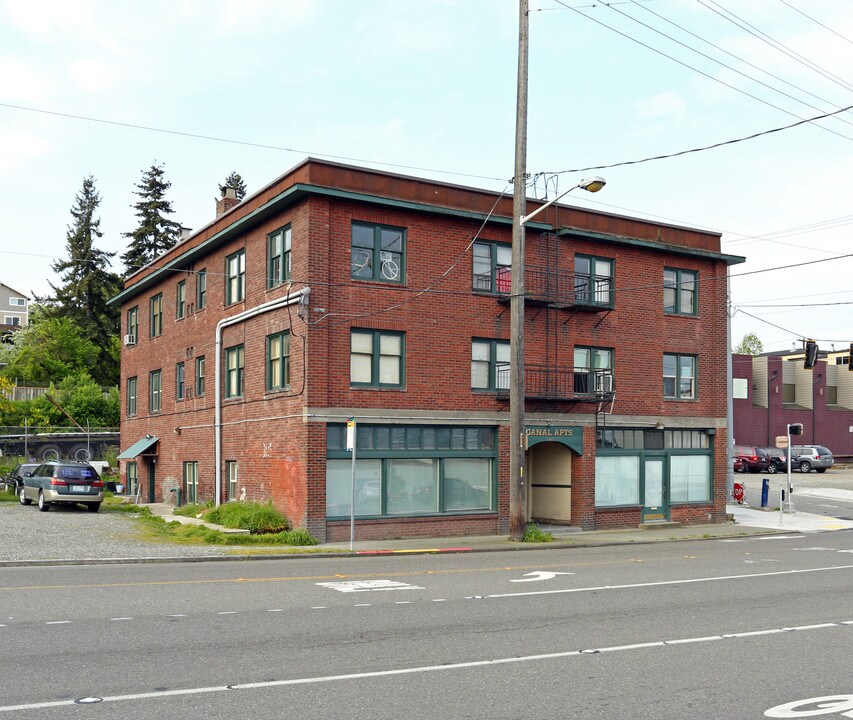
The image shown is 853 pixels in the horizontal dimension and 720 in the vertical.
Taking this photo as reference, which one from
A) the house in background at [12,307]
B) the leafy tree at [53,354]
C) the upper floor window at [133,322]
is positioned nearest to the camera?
the upper floor window at [133,322]

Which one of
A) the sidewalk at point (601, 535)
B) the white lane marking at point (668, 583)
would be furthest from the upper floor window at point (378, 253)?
the white lane marking at point (668, 583)

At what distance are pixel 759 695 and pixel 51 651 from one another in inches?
261

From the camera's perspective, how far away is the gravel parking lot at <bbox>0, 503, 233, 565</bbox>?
19139 mm

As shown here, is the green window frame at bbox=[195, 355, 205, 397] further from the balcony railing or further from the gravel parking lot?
the balcony railing

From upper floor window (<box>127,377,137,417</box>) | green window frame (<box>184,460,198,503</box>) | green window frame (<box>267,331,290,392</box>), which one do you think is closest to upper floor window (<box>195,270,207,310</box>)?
green window frame (<box>184,460,198,503</box>)

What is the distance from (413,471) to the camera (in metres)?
25.0

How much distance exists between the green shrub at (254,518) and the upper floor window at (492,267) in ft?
26.8

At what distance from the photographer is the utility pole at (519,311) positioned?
2338 cm

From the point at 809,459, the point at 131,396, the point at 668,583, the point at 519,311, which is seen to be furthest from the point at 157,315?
the point at 809,459

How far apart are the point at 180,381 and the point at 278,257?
1034 cm

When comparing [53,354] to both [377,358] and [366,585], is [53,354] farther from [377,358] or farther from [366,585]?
[366,585]

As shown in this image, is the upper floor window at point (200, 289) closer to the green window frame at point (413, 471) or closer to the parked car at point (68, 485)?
the parked car at point (68, 485)

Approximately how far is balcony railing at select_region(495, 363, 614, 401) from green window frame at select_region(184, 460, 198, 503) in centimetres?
1158

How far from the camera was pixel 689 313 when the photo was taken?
102 feet
